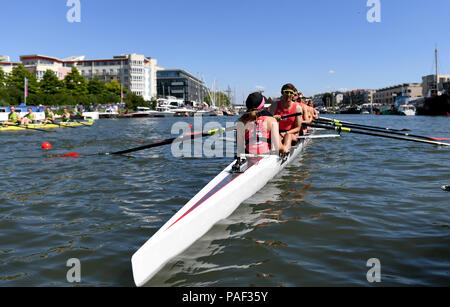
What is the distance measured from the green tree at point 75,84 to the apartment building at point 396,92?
11596 cm

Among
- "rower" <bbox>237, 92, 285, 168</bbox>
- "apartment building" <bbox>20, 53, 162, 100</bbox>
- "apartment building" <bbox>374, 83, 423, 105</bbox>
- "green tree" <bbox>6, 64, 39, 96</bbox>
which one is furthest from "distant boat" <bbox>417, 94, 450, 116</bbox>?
"apartment building" <bbox>20, 53, 162, 100</bbox>

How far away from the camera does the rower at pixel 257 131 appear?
6527 mm

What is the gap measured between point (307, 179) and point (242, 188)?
3.18 metres

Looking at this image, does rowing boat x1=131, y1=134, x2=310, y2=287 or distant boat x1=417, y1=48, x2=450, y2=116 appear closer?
rowing boat x1=131, y1=134, x2=310, y2=287

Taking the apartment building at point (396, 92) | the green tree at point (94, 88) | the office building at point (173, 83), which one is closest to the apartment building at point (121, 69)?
the office building at point (173, 83)

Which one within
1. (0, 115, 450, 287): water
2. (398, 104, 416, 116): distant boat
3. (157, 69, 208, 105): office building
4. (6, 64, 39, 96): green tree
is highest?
(157, 69, 208, 105): office building

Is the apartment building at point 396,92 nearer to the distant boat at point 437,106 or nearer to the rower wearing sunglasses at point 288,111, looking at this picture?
the distant boat at point 437,106

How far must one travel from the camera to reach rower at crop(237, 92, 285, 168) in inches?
257

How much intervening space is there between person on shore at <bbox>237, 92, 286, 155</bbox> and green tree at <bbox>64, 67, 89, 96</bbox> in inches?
3140

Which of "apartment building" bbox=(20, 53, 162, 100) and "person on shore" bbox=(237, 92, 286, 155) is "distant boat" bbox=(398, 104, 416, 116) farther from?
"person on shore" bbox=(237, 92, 286, 155)

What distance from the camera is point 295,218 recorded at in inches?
220

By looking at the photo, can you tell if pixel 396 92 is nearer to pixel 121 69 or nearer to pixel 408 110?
pixel 408 110

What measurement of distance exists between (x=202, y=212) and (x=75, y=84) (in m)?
85.1
